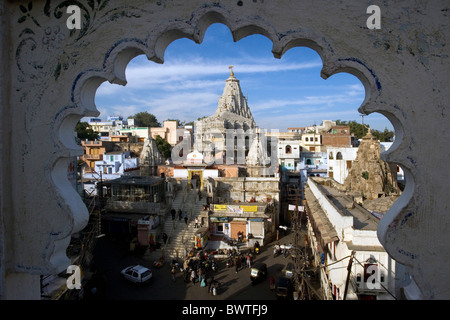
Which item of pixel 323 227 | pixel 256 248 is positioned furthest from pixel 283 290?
pixel 256 248

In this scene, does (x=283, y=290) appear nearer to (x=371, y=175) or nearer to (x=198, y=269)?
(x=198, y=269)

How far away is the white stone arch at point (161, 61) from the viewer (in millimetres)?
2199

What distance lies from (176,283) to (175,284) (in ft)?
0.32

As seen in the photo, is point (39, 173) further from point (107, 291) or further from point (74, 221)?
point (107, 291)

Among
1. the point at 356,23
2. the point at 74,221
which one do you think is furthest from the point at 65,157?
the point at 356,23

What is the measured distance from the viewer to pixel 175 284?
1346cm

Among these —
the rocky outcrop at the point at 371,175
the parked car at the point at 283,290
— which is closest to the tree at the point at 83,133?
the rocky outcrop at the point at 371,175

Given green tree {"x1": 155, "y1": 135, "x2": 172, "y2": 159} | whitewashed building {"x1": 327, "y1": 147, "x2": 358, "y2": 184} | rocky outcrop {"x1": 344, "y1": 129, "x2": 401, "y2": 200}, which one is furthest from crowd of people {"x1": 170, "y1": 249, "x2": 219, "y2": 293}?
green tree {"x1": 155, "y1": 135, "x2": 172, "y2": 159}

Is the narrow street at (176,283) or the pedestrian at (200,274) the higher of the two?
the pedestrian at (200,274)

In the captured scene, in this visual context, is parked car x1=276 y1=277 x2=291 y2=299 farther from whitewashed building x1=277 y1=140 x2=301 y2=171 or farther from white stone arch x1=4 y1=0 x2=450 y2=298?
whitewashed building x1=277 y1=140 x2=301 y2=171

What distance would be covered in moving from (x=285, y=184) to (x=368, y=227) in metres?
20.6

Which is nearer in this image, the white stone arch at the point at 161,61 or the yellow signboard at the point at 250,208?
the white stone arch at the point at 161,61

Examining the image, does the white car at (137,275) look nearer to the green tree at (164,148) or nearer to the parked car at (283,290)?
the parked car at (283,290)

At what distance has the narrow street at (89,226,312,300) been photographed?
12.4m
